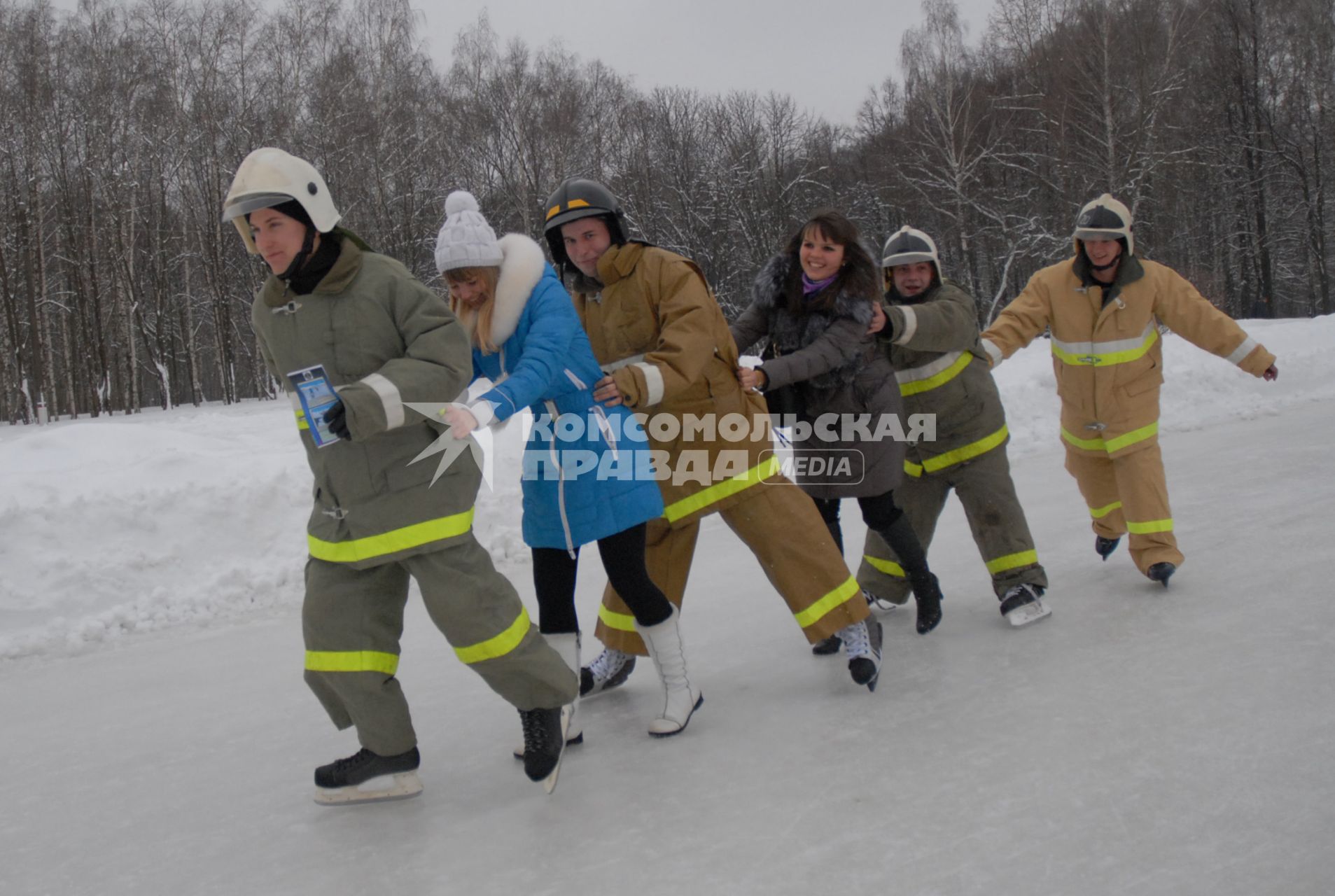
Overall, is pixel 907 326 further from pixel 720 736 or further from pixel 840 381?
pixel 720 736

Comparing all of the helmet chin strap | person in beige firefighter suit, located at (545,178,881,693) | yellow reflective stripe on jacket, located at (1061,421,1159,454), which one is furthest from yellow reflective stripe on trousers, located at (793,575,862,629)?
the helmet chin strap

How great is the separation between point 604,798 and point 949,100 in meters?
24.1

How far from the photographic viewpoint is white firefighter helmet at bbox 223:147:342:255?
2336 millimetres

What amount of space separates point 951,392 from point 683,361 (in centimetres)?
143

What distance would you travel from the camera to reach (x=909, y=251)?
3.82 meters

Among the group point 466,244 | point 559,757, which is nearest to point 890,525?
point 559,757

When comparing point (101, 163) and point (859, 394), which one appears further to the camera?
point (101, 163)

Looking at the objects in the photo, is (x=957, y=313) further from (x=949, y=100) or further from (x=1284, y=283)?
(x=1284, y=283)

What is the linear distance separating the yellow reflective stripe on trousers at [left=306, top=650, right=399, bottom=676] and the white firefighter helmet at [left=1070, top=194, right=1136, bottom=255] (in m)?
2.98

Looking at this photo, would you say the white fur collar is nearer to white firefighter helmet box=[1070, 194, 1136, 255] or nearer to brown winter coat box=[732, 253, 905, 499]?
→ brown winter coat box=[732, 253, 905, 499]

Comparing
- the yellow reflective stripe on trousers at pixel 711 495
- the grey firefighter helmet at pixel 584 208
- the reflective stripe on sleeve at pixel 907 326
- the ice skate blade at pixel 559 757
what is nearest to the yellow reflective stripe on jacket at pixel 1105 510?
the reflective stripe on sleeve at pixel 907 326

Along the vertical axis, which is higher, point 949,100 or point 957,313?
point 949,100

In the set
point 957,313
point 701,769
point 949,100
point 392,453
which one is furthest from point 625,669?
point 949,100

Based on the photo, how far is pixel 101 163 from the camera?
72.7 feet
